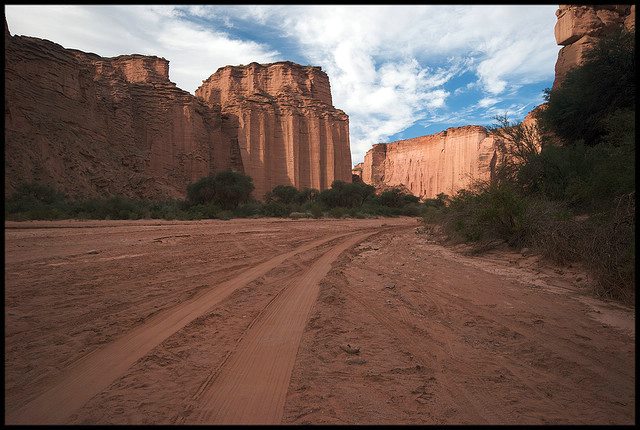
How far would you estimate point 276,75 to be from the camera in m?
59.8

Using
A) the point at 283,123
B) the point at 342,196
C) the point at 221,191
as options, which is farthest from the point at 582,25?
the point at 283,123

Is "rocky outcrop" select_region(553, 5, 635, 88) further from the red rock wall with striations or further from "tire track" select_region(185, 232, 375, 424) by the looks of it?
the red rock wall with striations

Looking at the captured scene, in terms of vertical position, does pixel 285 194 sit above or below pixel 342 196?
above

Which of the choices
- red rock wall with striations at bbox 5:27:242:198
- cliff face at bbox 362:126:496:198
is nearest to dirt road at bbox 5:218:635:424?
red rock wall with striations at bbox 5:27:242:198

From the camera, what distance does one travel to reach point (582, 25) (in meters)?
20.3

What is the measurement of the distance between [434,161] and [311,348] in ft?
251

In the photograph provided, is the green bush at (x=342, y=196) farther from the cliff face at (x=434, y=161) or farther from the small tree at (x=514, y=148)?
the small tree at (x=514, y=148)

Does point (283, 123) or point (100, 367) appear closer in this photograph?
point (100, 367)

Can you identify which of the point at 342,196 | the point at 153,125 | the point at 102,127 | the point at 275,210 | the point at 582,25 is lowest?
the point at 275,210

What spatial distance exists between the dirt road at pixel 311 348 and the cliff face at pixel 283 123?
46.5 meters

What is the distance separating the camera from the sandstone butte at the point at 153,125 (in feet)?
107

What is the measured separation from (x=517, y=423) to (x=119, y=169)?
44841 mm

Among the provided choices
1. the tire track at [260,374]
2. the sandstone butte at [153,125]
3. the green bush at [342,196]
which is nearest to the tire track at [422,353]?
the tire track at [260,374]

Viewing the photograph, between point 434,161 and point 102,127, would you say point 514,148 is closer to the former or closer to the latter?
point 102,127
